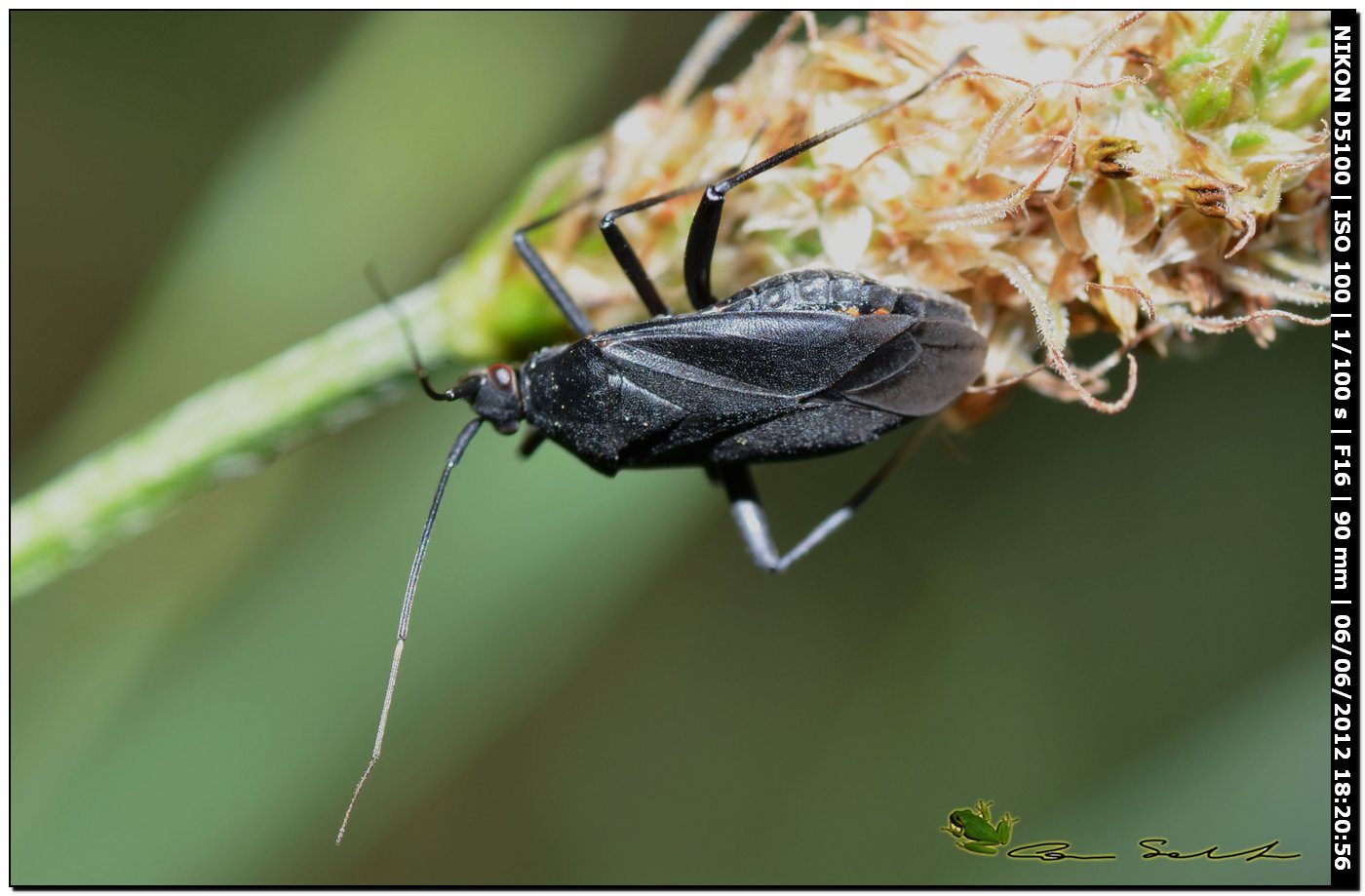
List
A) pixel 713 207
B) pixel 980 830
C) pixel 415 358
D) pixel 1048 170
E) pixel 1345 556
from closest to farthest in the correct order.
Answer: pixel 1048 170 < pixel 713 207 < pixel 415 358 < pixel 1345 556 < pixel 980 830

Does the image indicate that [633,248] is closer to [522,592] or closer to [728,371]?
[728,371]

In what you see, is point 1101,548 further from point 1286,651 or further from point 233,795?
point 233,795

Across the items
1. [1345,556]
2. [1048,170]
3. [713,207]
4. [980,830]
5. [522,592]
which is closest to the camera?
[1048,170]

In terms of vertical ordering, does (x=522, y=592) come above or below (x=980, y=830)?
above

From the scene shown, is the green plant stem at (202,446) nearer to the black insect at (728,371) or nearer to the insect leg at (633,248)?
the black insect at (728,371)

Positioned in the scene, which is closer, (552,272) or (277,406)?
(277,406)

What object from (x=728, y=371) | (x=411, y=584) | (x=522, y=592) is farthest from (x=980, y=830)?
(x=411, y=584)

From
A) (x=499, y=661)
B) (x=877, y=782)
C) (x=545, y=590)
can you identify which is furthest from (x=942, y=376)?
(x=877, y=782)

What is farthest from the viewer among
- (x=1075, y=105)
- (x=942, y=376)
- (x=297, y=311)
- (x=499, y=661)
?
(x=297, y=311)
